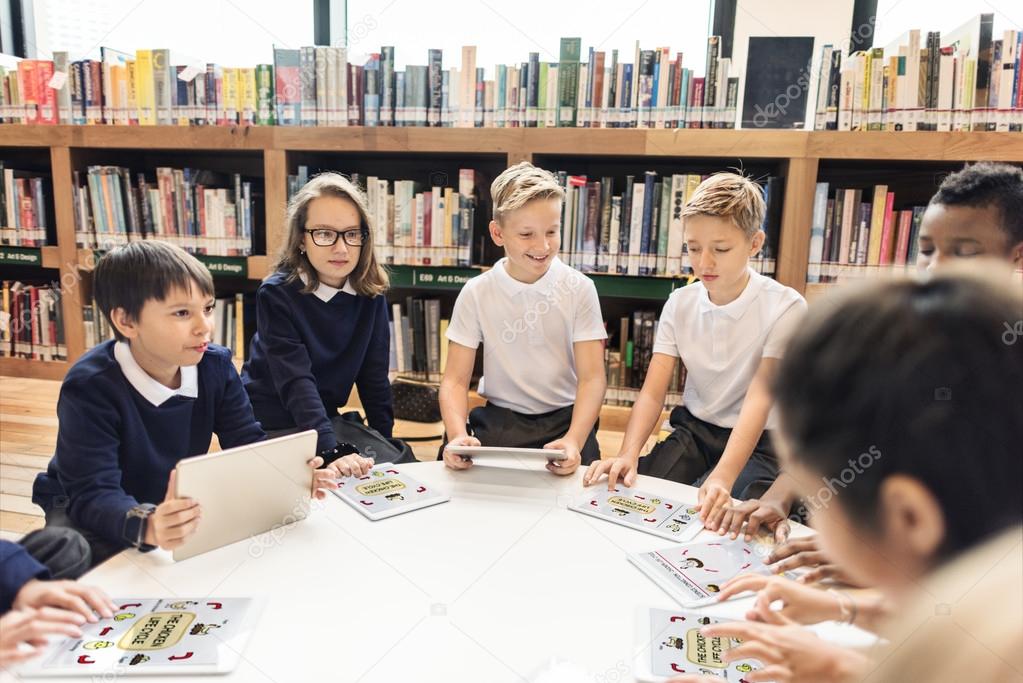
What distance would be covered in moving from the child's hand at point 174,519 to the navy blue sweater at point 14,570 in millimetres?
133

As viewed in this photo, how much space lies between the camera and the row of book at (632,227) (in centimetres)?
263

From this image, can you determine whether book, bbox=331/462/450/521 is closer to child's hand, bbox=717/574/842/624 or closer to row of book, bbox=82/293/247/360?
child's hand, bbox=717/574/842/624

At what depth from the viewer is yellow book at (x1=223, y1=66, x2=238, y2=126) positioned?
289 centimetres

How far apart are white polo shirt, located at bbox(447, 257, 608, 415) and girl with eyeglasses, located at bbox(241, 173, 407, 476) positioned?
0.93ft

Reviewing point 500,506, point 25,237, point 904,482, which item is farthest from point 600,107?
point 25,237

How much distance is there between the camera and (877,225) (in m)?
2.54

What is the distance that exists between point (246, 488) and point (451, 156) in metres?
2.30

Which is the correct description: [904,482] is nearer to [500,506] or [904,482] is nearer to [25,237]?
[500,506]

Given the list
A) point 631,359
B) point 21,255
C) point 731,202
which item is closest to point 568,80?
point 631,359

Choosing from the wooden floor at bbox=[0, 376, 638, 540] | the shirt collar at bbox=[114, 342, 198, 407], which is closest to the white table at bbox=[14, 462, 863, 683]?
the shirt collar at bbox=[114, 342, 198, 407]

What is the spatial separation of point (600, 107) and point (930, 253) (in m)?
1.51

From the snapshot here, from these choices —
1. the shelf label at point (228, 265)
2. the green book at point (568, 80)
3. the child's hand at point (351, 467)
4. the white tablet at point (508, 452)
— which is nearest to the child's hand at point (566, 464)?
the white tablet at point (508, 452)

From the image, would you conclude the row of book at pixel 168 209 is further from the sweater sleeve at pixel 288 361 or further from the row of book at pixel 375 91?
the sweater sleeve at pixel 288 361

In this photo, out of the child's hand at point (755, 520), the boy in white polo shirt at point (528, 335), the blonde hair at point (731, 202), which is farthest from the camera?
the boy in white polo shirt at point (528, 335)
